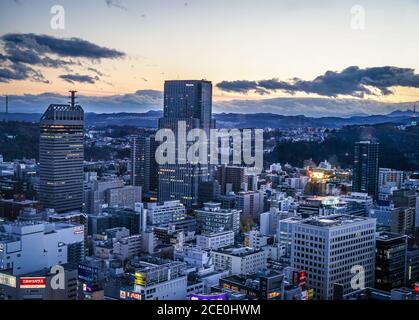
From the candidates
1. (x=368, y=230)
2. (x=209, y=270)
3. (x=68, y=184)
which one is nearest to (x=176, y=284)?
(x=209, y=270)

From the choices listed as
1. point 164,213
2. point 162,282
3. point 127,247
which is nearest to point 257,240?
point 127,247

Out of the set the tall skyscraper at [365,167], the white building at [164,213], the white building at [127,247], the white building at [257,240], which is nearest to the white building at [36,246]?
the white building at [127,247]

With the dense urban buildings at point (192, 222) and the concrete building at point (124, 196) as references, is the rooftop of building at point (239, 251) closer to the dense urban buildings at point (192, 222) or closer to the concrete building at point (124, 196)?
the dense urban buildings at point (192, 222)

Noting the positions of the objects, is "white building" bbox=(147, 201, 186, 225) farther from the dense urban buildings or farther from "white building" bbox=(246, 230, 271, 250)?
"white building" bbox=(246, 230, 271, 250)

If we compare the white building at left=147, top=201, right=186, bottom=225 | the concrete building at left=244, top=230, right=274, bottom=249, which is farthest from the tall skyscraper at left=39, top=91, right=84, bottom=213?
the concrete building at left=244, top=230, right=274, bottom=249

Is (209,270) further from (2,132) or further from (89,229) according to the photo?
(2,132)
